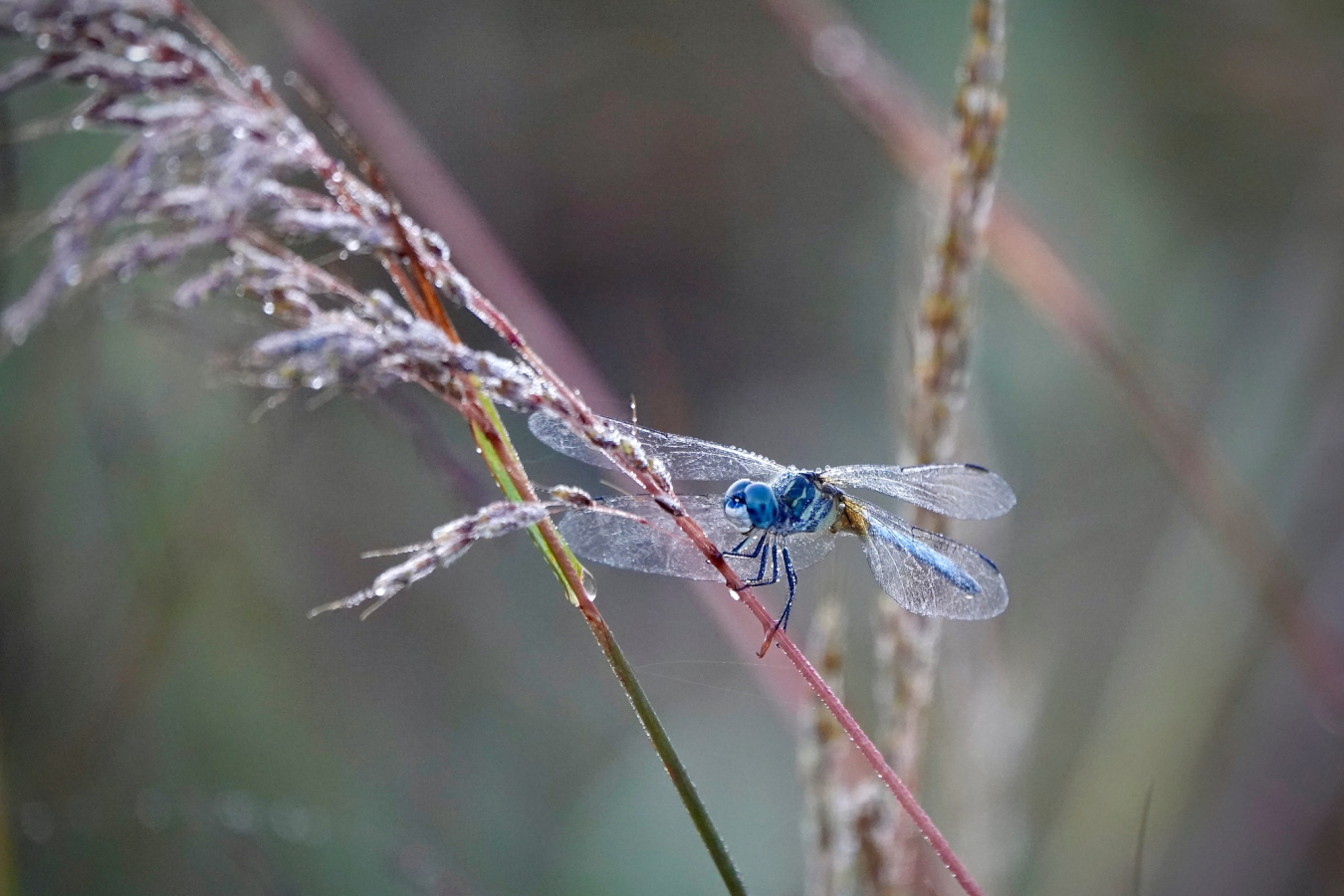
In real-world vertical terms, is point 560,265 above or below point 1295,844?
above

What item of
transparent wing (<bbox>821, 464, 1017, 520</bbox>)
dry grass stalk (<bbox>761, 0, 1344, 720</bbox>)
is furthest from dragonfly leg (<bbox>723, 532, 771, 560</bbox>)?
dry grass stalk (<bbox>761, 0, 1344, 720</bbox>)

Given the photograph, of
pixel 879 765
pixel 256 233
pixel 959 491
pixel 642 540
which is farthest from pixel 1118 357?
pixel 256 233

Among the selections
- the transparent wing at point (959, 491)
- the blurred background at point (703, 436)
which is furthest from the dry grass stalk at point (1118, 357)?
the transparent wing at point (959, 491)

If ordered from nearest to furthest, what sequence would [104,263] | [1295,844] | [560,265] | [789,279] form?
[104,263]
[1295,844]
[560,265]
[789,279]

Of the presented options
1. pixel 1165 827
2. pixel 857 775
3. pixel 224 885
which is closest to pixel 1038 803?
pixel 1165 827

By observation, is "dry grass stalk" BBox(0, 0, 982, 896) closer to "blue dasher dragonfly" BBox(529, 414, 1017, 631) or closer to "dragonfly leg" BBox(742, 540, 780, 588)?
"blue dasher dragonfly" BBox(529, 414, 1017, 631)

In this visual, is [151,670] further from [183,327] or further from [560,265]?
[560,265]
